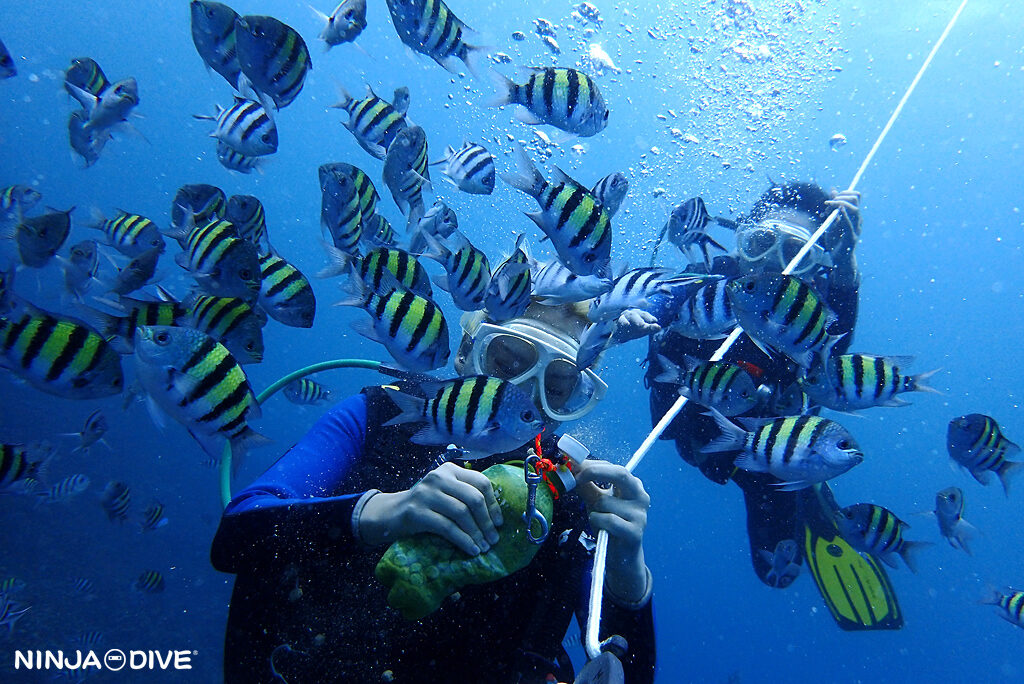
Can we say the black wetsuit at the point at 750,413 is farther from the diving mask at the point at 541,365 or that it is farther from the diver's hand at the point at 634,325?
the diving mask at the point at 541,365

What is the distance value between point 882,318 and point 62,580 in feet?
289

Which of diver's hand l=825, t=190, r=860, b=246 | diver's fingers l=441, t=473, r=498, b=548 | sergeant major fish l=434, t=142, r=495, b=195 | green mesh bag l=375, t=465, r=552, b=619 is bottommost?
green mesh bag l=375, t=465, r=552, b=619

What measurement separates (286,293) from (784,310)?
86.4 inches

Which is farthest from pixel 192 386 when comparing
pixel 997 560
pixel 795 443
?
pixel 997 560

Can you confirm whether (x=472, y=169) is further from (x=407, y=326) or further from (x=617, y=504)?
(x=617, y=504)

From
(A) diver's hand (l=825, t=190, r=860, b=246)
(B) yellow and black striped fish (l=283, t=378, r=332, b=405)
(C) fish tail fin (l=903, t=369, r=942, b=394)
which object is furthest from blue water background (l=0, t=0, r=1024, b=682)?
(A) diver's hand (l=825, t=190, r=860, b=246)

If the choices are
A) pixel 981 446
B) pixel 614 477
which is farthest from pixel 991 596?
pixel 614 477

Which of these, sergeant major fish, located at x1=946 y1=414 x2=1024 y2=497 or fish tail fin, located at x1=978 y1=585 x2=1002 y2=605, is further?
fish tail fin, located at x1=978 y1=585 x2=1002 y2=605

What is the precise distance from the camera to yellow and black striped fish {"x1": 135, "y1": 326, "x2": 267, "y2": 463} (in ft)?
4.40

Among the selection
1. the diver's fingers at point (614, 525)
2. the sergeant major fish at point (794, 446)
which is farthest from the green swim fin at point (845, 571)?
the diver's fingers at point (614, 525)

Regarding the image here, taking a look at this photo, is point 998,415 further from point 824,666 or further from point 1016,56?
point 1016,56

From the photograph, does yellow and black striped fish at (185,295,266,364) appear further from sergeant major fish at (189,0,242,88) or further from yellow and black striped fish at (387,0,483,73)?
yellow and black striped fish at (387,0,483,73)

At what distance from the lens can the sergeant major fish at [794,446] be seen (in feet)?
7.38

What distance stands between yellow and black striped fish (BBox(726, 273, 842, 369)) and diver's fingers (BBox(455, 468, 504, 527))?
1341 millimetres
